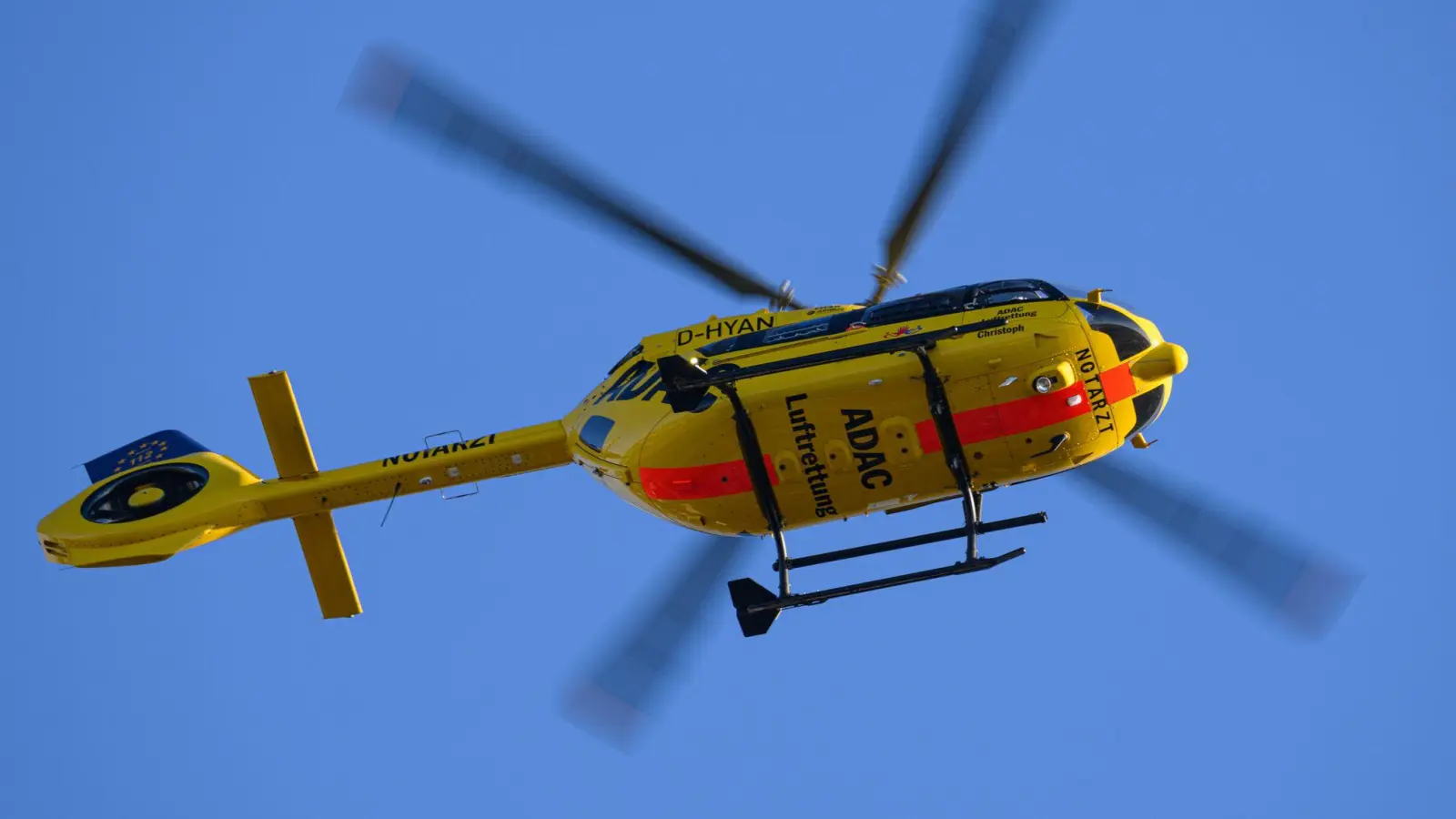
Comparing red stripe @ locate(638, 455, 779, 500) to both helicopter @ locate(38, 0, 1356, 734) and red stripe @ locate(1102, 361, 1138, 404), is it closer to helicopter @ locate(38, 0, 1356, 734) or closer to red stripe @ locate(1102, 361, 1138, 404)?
helicopter @ locate(38, 0, 1356, 734)

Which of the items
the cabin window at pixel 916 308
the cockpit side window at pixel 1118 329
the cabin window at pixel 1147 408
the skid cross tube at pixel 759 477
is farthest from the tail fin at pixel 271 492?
the cabin window at pixel 1147 408

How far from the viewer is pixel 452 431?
17.5 metres

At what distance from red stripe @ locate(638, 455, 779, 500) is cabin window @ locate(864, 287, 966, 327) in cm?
152

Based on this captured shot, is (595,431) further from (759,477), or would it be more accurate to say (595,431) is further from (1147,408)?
(1147,408)

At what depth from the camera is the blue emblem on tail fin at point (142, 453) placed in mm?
18859

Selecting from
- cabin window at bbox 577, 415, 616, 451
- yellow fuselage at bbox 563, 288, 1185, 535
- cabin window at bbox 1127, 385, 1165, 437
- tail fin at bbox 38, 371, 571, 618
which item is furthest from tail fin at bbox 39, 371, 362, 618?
cabin window at bbox 1127, 385, 1165, 437

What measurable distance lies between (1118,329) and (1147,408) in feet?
2.63

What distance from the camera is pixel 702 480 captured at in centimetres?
1534

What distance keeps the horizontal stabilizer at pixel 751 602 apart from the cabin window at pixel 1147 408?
11.2ft

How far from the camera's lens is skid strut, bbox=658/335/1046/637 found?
14.7 meters

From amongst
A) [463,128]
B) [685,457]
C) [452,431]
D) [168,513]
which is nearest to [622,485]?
[685,457]

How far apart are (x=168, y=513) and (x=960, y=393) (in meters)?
8.33

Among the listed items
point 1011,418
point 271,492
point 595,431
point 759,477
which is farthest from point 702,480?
point 271,492

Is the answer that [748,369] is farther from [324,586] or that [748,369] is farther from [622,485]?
[324,586]
